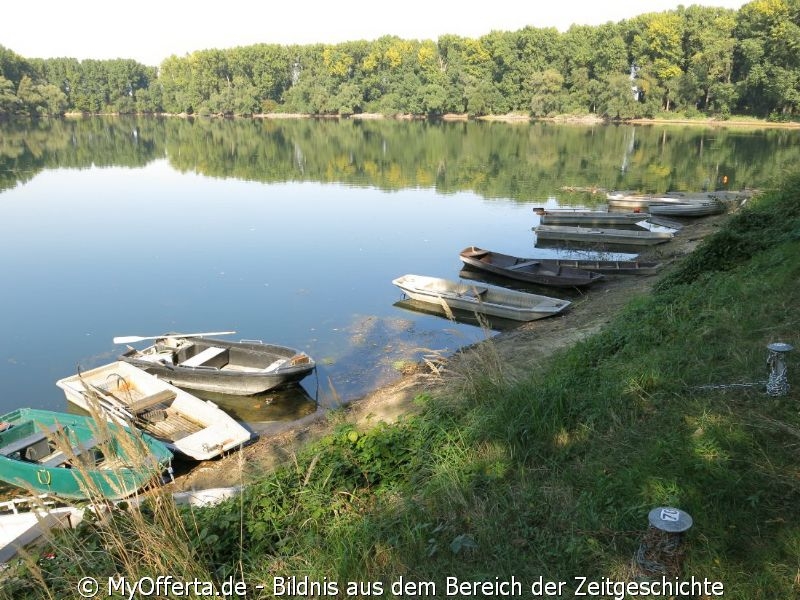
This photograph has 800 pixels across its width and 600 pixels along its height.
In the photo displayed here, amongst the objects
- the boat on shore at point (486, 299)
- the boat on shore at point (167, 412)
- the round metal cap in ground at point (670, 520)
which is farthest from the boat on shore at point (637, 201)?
the round metal cap in ground at point (670, 520)

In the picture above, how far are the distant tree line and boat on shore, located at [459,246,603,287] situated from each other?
6007cm

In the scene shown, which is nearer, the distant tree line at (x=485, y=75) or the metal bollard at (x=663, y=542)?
the metal bollard at (x=663, y=542)

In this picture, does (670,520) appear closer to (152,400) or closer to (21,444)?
(21,444)

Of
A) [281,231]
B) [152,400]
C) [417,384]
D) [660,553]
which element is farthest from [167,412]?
[281,231]

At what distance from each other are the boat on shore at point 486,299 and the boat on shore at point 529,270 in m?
1.56

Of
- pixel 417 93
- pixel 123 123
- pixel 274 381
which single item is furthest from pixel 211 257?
pixel 123 123

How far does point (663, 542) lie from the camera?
307 cm

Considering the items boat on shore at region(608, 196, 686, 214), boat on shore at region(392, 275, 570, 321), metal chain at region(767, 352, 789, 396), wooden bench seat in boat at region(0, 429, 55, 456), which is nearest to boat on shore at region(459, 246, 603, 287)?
boat on shore at region(392, 275, 570, 321)

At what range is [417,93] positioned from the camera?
8581 cm

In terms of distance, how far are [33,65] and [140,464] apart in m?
119

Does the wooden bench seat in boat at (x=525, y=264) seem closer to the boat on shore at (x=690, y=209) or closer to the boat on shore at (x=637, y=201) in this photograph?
the boat on shore at (x=690, y=209)

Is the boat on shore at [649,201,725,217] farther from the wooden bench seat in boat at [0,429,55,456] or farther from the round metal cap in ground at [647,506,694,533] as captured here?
the round metal cap in ground at [647,506,694,533]

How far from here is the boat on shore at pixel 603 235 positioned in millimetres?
21703

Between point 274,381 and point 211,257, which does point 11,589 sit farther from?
point 211,257
